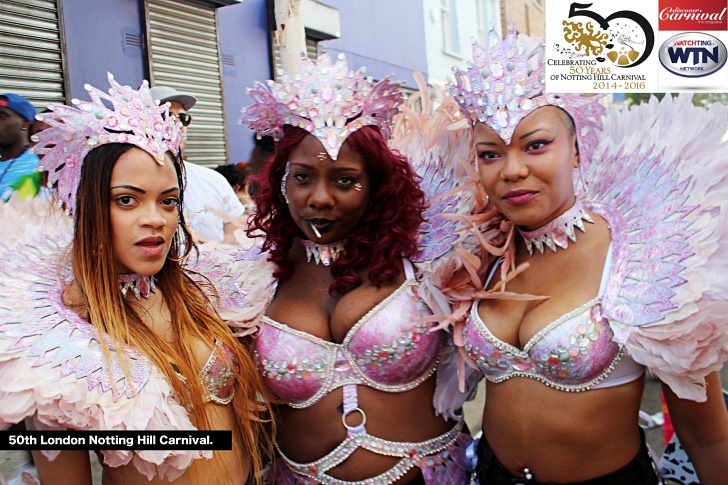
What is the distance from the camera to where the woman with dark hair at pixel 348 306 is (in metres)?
1.97

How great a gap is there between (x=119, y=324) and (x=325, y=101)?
0.91 metres

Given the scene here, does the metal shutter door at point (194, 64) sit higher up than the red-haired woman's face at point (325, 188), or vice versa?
the metal shutter door at point (194, 64)

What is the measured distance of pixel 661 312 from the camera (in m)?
1.70

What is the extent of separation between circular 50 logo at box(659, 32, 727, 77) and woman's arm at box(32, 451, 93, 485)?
216cm

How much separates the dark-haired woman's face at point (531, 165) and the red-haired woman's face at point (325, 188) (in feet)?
1.33

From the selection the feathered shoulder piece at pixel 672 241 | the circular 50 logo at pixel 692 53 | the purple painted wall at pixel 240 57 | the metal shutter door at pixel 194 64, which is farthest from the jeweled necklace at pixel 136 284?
the purple painted wall at pixel 240 57

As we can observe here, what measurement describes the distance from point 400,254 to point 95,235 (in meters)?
0.94

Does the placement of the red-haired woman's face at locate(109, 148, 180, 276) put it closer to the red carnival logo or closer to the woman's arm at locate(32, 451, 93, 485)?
the woman's arm at locate(32, 451, 93, 485)

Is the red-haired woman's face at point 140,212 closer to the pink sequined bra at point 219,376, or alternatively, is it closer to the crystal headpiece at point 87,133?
the crystal headpiece at point 87,133

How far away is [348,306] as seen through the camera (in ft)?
6.66

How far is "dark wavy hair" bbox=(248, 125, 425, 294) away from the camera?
2.06 m

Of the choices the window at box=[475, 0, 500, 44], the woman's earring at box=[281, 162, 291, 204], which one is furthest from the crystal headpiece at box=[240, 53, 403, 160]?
the window at box=[475, 0, 500, 44]

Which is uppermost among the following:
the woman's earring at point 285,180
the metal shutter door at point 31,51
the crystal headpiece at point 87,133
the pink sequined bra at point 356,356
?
the metal shutter door at point 31,51

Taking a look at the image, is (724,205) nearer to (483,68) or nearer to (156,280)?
(483,68)
